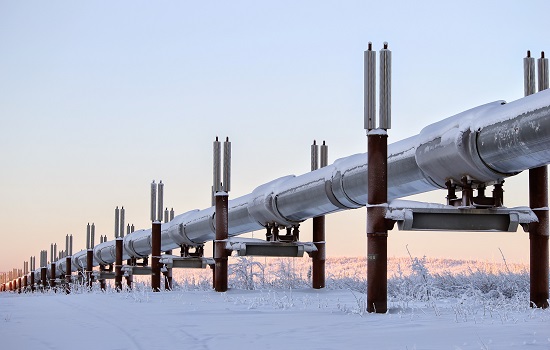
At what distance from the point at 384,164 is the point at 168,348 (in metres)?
5.24

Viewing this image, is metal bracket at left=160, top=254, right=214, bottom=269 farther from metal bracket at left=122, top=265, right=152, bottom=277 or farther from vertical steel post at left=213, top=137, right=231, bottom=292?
vertical steel post at left=213, top=137, right=231, bottom=292

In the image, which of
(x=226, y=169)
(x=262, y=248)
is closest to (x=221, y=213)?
(x=226, y=169)

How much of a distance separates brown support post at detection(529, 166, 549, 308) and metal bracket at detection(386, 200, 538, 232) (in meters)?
0.41

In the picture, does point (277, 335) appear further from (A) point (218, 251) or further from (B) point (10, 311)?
(A) point (218, 251)

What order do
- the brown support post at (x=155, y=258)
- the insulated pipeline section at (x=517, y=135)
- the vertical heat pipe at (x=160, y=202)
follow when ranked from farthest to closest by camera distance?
1. the vertical heat pipe at (x=160, y=202)
2. the brown support post at (x=155, y=258)
3. the insulated pipeline section at (x=517, y=135)

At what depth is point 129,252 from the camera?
120 feet

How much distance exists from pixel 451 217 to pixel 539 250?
5.76 ft

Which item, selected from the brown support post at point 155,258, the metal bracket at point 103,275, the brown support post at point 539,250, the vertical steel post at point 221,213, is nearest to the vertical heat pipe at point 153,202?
the brown support post at point 155,258

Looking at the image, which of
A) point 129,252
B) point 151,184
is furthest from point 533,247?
point 129,252

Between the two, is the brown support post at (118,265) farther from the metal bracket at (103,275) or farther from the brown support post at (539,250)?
the brown support post at (539,250)

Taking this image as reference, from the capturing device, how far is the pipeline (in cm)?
1109

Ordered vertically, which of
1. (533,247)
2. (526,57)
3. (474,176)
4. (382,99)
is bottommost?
(533,247)

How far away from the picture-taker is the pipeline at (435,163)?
Answer: 11.1 metres

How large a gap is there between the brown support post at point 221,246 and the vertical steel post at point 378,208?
8771 millimetres
